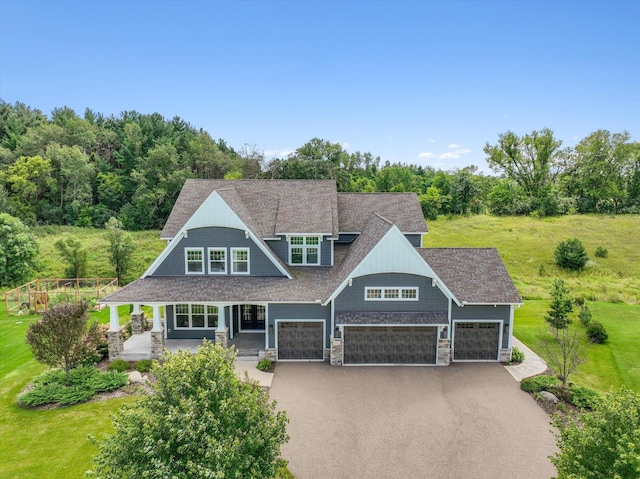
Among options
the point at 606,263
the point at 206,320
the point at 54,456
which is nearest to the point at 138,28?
the point at 206,320

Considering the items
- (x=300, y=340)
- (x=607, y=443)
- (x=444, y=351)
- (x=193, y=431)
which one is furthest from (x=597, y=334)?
(x=193, y=431)

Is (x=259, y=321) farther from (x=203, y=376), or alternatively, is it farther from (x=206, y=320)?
(x=203, y=376)

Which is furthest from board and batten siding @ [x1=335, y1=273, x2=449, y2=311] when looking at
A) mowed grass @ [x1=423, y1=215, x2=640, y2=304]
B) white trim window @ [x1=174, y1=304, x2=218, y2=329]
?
mowed grass @ [x1=423, y1=215, x2=640, y2=304]

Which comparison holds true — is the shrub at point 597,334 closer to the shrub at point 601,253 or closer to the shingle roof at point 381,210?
the shingle roof at point 381,210

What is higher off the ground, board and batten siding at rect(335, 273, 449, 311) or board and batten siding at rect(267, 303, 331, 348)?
board and batten siding at rect(335, 273, 449, 311)

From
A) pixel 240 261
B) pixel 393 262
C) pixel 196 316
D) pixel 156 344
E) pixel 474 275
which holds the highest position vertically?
pixel 393 262

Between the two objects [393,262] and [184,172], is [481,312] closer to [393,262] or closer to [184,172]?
Answer: [393,262]

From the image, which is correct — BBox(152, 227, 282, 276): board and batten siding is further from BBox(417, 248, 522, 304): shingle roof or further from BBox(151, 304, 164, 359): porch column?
BBox(417, 248, 522, 304): shingle roof
